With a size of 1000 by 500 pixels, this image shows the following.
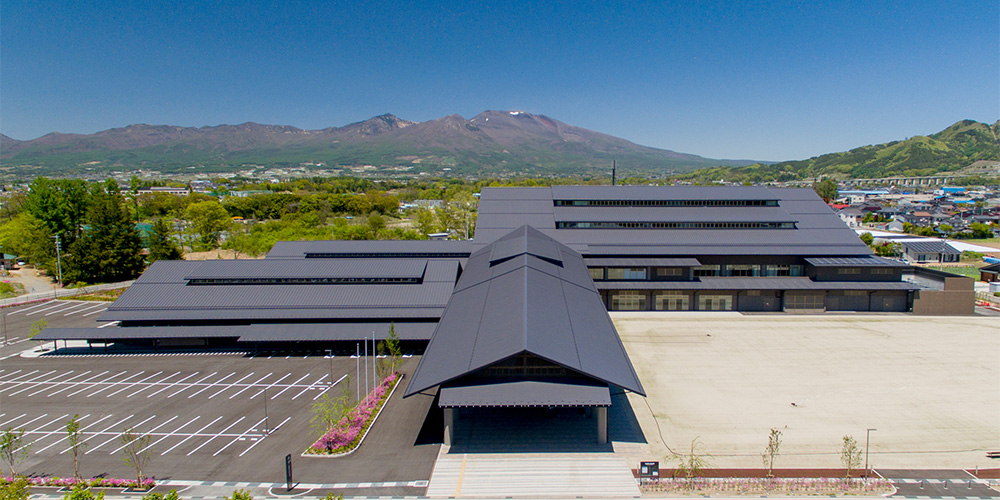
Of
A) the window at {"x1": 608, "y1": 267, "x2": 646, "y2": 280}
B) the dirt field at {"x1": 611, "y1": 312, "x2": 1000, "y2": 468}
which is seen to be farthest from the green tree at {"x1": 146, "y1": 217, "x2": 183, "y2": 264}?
the dirt field at {"x1": 611, "y1": 312, "x2": 1000, "y2": 468}

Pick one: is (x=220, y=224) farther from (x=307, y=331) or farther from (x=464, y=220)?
(x=307, y=331)

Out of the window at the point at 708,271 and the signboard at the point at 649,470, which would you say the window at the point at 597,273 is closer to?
the window at the point at 708,271

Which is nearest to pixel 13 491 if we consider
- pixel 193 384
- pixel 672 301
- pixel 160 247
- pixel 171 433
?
pixel 171 433

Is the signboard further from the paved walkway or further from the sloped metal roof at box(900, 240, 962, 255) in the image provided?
the sloped metal roof at box(900, 240, 962, 255)

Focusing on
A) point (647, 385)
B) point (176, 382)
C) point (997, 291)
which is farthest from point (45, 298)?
point (997, 291)

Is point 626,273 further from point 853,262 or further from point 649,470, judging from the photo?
point 649,470

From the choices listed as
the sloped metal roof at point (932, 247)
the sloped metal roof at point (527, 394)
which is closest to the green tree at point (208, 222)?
the sloped metal roof at point (527, 394)
